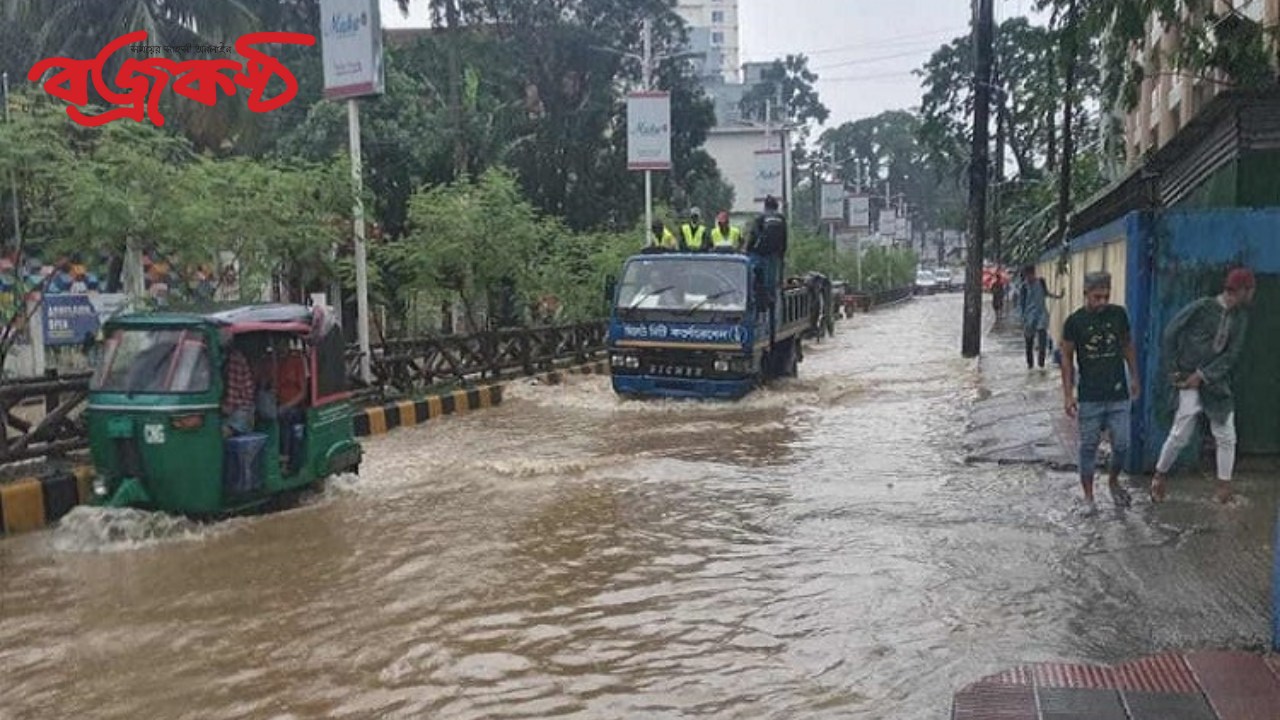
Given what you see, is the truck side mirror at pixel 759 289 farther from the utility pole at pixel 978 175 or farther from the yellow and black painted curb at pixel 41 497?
the yellow and black painted curb at pixel 41 497

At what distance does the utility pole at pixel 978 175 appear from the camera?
66.8ft

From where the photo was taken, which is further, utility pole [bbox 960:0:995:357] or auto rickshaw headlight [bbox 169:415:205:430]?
utility pole [bbox 960:0:995:357]

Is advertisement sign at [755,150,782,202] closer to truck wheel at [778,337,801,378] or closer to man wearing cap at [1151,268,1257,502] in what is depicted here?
truck wheel at [778,337,801,378]

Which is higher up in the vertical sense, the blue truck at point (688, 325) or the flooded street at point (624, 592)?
the blue truck at point (688, 325)

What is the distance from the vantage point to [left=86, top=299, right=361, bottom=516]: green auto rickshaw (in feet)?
24.5

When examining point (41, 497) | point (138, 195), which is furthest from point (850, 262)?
point (41, 497)

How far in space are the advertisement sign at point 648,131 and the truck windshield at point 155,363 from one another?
48.0 ft

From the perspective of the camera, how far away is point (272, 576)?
22.3 feet

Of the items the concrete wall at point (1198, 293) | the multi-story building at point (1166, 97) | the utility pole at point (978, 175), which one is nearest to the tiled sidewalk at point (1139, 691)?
the concrete wall at point (1198, 293)

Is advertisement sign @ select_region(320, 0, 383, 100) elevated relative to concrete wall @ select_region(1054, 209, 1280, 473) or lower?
elevated

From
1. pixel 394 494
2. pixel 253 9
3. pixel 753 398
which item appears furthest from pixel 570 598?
pixel 253 9

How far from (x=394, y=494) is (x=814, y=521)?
3.54 metres

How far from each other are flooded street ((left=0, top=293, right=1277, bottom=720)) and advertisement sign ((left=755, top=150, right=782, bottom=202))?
2118 centimetres

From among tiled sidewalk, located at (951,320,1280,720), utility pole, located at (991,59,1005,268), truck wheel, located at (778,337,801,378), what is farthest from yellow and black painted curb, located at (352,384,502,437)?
utility pole, located at (991,59,1005,268)
